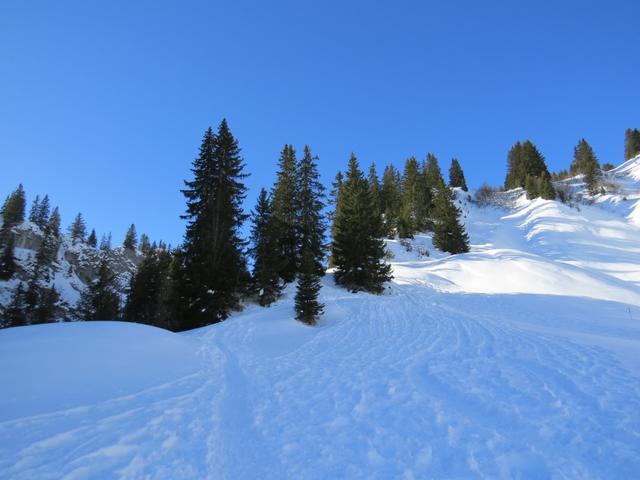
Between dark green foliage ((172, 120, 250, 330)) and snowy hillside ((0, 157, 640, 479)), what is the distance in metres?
5.05

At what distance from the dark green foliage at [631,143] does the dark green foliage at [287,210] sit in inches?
4215

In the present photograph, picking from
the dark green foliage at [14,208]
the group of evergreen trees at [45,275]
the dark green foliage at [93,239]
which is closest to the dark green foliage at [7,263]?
the group of evergreen trees at [45,275]

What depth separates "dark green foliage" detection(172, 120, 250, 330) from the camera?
771 inches

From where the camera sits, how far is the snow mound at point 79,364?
Answer: 5.82m

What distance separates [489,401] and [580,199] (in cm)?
6265

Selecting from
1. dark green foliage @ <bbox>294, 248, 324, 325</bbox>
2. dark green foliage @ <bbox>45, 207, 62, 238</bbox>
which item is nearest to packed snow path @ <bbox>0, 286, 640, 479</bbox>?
dark green foliage @ <bbox>294, 248, 324, 325</bbox>

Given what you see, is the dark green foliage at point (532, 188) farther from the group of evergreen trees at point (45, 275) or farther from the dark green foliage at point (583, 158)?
the group of evergreen trees at point (45, 275)

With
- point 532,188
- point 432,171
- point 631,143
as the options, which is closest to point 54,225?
point 432,171

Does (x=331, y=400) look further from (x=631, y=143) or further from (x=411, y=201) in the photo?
(x=631, y=143)

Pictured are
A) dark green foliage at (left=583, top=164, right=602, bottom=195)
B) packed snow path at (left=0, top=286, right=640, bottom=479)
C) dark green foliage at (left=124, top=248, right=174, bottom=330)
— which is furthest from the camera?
dark green foliage at (left=583, top=164, right=602, bottom=195)

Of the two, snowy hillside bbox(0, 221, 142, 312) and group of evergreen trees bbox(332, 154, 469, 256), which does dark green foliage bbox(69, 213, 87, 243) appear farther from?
group of evergreen trees bbox(332, 154, 469, 256)

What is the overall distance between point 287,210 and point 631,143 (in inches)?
4453

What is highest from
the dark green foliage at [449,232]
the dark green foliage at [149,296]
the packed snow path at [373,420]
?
the dark green foliage at [449,232]

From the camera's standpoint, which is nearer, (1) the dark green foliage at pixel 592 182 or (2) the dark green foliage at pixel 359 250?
(2) the dark green foliage at pixel 359 250
